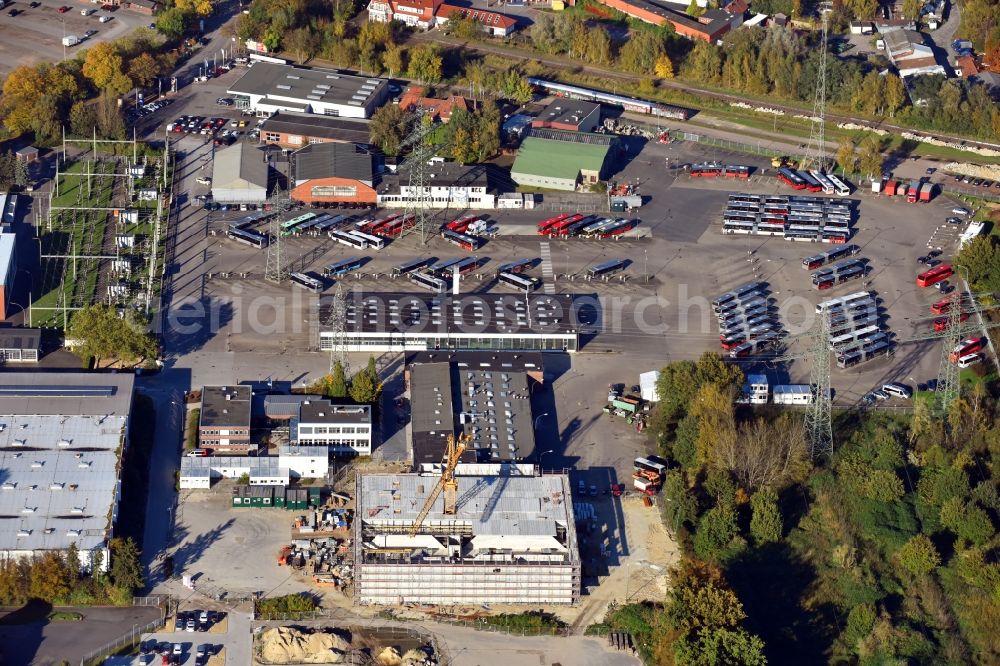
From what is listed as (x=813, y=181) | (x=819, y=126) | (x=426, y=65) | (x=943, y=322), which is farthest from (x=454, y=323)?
(x=819, y=126)

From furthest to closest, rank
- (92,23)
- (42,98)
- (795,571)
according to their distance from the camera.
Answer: (92,23) → (42,98) → (795,571)

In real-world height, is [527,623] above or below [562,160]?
below

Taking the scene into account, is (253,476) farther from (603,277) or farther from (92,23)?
(92,23)

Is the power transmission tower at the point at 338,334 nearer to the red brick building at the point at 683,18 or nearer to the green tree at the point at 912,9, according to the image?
the red brick building at the point at 683,18

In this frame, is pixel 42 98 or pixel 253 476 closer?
pixel 253 476

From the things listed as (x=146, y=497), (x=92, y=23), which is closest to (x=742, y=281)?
(x=146, y=497)

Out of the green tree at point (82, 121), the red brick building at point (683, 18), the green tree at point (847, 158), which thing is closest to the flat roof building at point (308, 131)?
the green tree at point (82, 121)

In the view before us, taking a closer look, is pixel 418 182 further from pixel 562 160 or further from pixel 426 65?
pixel 426 65
